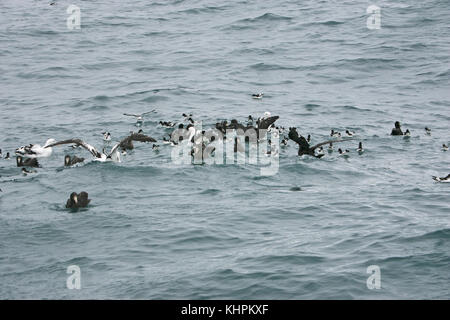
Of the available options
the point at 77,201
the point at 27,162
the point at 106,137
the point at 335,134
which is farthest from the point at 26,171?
the point at 335,134

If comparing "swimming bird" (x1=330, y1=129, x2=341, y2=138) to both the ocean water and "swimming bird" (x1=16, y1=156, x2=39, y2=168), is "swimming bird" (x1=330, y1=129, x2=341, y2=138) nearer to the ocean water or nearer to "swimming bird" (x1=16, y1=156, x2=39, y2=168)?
the ocean water

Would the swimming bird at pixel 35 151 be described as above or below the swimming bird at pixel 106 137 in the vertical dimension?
below

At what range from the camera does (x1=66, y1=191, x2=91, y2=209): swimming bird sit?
18.1 metres

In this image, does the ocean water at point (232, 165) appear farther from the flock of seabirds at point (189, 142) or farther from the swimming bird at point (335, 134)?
the swimming bird at point (335, 134)

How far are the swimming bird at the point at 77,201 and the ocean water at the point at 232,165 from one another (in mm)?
274

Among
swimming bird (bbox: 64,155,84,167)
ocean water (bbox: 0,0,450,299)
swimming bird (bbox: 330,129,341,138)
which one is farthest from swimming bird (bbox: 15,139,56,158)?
swimming bird (bbox: 330,129,341,138)

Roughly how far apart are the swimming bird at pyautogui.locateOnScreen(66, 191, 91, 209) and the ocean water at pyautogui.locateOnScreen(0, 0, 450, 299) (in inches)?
10.8

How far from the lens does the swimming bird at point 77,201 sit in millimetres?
18094

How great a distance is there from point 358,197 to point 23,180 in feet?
32.1

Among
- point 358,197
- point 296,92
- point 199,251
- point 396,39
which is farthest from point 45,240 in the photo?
point 396,39

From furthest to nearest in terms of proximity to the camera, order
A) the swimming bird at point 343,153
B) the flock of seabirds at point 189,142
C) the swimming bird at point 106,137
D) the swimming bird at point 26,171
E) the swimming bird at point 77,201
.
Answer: the swimming bird at point 106,137
the swimming bird at point 343,153
the flock of seabirds at point 189,142
the swimming bird at point 26,171
the swimming bird at point 77,201

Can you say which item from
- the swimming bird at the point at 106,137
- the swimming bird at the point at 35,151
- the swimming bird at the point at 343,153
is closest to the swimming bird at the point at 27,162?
the swimming bird at the point at 35,151

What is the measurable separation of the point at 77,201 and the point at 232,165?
5.81 metres
